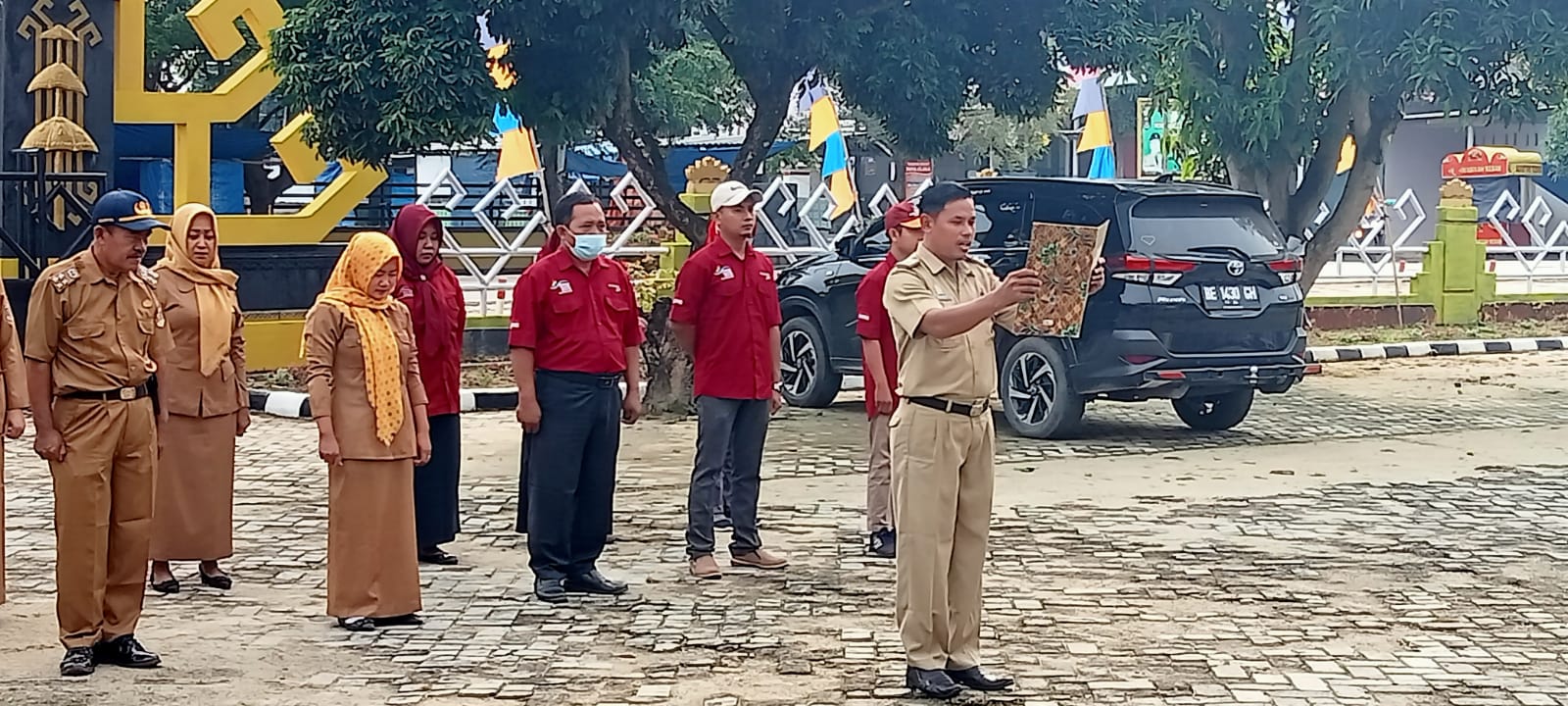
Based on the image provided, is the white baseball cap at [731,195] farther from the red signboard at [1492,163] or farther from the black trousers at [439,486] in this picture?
the red signboard at [1492,163]

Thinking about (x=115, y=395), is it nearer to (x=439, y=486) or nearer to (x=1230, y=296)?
(x=439, y=486)

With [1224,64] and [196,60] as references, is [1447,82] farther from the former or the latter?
[196,60]

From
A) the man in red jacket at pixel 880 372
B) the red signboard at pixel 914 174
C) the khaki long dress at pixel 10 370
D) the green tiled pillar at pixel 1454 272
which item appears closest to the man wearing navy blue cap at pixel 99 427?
the khaki long dress at pixel 10 370

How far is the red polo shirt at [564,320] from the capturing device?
7551 mm

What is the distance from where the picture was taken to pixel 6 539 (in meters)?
8.97

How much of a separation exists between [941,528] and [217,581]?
364 cm

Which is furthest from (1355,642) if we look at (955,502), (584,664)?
(584,664)

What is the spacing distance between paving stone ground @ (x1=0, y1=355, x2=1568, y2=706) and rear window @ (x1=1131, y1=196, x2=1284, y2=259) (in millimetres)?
1398

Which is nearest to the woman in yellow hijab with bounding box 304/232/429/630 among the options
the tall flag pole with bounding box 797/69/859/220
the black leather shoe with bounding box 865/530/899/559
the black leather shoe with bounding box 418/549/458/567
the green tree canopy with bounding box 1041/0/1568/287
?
the black leather shoe with bounding box 418/549/458/567

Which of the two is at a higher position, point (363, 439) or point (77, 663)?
point (363, 439)

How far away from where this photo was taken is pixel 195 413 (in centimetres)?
788

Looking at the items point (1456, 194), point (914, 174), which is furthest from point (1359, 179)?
point (914, 174)

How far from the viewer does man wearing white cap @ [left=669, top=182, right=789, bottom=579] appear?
8.17m

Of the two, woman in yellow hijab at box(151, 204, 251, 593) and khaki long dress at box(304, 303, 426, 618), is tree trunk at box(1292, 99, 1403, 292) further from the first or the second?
khaki long dress at box(304, 303, 426, 618)
